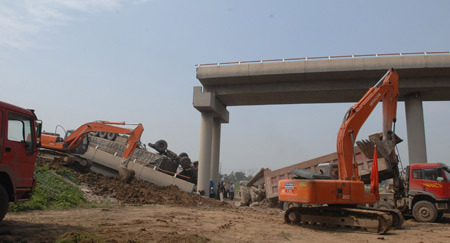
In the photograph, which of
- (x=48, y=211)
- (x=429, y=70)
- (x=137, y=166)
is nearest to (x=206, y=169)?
(x=137, y=166)

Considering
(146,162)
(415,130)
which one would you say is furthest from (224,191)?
(415,130)

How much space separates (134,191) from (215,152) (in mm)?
9347

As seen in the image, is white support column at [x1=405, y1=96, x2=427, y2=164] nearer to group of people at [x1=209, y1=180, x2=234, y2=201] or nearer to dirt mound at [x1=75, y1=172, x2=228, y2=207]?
dirt mound at [x1=75, y1=172, x2=228, y2=207]

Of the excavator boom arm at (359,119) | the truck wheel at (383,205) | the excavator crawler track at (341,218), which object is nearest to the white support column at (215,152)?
the truck wheel at (383,205)

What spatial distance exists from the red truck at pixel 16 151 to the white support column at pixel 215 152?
17.4 meters

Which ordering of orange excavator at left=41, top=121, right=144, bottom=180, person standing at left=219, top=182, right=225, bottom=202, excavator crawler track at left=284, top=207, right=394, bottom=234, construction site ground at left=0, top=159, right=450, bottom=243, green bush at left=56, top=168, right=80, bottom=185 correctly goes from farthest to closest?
person standing at left=219, top=182, right=225, bottom=202 < orange excavator at left=41, top=121, right=144, bottom=180 < green bush at left=56, top=168, right=80, bottom=185 < excavator crawler track at left=284, top=207, right=394, bottom=234 < construction site ground at left=0, top=159, right=450, bottom=243

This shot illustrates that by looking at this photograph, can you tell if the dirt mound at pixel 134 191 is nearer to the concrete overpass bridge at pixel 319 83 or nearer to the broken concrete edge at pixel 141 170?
the broken concrete edge at pixel 141 170

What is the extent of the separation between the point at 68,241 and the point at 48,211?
21.2 ft

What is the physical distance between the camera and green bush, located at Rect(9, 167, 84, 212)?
1148 centimetres

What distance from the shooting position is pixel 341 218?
9773mm

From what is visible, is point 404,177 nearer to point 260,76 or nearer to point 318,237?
point 318,237

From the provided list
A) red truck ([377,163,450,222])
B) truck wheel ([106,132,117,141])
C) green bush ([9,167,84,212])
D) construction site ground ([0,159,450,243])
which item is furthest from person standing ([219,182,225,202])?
construction site ground ([0,159,450,243])

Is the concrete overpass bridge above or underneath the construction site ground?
above

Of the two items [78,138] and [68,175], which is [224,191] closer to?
[78,138]
